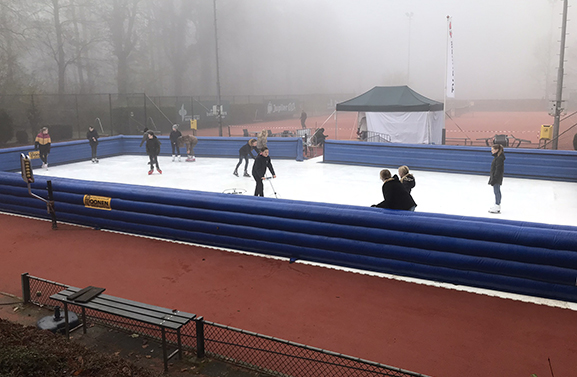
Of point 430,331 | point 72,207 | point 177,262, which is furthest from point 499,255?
point 72,207

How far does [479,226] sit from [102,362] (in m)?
5.32

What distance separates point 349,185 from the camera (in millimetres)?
15594

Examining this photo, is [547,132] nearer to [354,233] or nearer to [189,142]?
[189,142]

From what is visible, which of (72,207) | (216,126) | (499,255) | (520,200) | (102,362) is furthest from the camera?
(216,126)

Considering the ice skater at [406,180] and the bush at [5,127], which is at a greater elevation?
the bush at [5,127]

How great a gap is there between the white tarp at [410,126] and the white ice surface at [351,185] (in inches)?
196

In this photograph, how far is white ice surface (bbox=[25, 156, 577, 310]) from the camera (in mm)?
12377

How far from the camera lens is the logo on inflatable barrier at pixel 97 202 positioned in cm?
1016

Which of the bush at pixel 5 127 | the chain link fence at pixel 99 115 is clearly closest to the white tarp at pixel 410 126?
the chain link fence at pixel 99 115

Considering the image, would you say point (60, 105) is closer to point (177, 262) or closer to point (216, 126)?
point (216, 126)

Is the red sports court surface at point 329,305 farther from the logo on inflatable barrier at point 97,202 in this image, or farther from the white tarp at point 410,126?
the white tarp at point 410,126

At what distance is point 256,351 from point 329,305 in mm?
1579

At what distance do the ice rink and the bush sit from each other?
36.7ft

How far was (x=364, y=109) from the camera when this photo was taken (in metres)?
23.2
